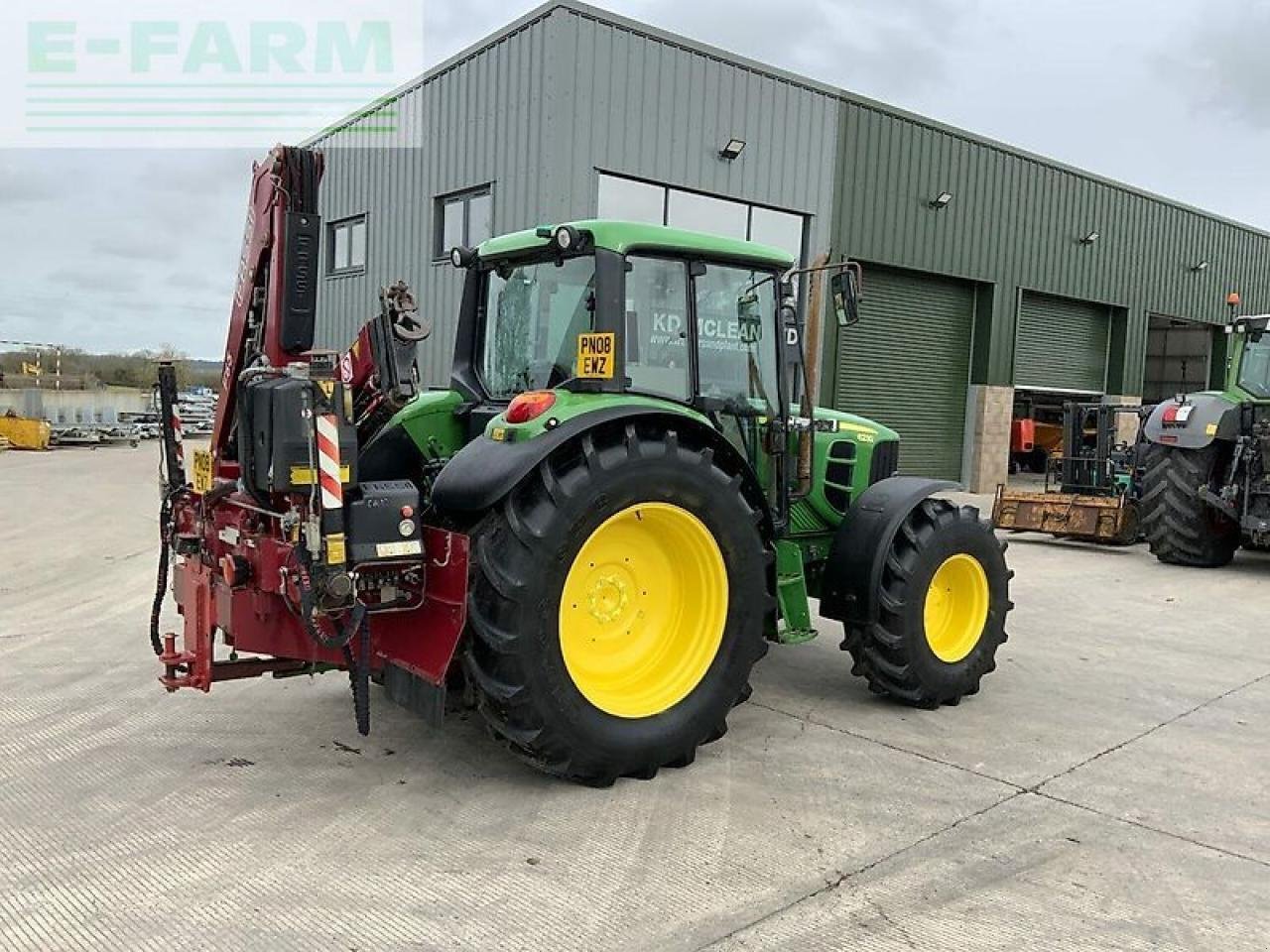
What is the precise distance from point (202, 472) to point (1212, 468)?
960cm

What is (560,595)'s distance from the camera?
383 centimetres

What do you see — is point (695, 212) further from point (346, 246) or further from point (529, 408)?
point (529, 408)

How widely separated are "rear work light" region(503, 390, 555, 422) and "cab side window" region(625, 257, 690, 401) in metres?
0.52

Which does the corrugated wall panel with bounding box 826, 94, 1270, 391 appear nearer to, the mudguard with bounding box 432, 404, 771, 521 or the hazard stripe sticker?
the mudguard with bounding box 432, 404, 771, 521

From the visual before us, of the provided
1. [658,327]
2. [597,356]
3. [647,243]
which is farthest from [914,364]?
[597,356]

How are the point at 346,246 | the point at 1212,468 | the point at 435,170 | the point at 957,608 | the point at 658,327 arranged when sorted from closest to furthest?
the point at 658,327, the point at 957,608, the point at 1212,468, the point at 435,170, the point at 346,246

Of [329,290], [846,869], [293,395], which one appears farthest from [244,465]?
[329,290]

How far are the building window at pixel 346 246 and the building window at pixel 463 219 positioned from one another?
2380mm

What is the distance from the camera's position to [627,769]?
13.2 feet

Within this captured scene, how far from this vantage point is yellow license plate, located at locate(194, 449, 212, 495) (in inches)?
177

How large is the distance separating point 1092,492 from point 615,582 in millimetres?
9594

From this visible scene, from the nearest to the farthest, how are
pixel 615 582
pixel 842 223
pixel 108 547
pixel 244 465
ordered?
pixel 244 465, pixel 615 582, pixel 108 547, pixel 842 223

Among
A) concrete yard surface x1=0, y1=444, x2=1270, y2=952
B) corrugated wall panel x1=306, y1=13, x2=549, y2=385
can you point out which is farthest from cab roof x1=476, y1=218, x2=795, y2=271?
corrugated wall panel x1=306, y1=13, x2=549, y2=385

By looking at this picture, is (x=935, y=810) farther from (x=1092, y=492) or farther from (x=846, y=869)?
(x=1092, y=492)
